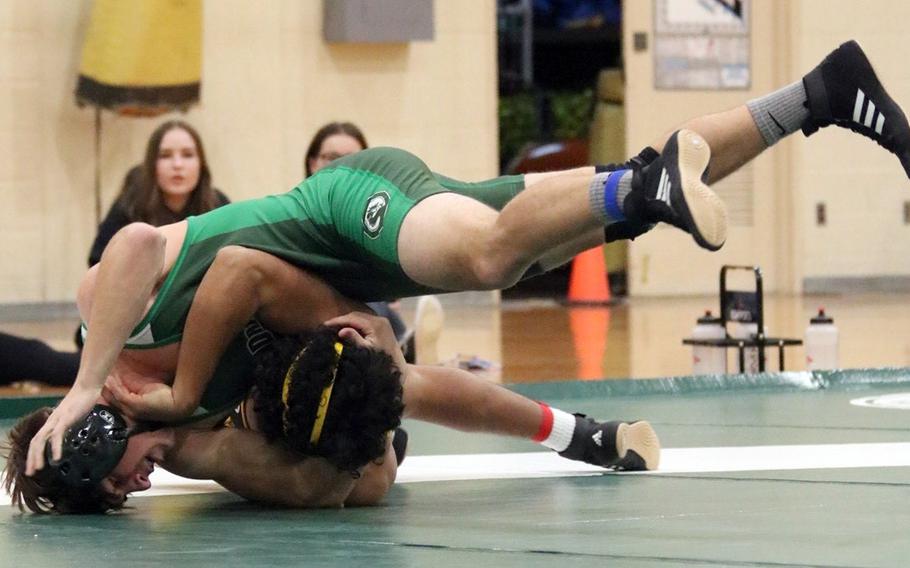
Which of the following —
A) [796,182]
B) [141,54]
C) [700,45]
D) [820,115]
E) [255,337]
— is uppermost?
[700,45]

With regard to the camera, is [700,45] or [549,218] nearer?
[549,218]

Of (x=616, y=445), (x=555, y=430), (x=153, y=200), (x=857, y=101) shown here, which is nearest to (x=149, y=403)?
(x=555, y=430)

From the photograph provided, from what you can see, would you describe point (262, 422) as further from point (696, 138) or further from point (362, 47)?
point (362, 47)

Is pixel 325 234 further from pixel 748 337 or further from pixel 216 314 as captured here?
pixel 748 337

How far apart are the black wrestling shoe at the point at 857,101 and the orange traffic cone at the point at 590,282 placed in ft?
22.2

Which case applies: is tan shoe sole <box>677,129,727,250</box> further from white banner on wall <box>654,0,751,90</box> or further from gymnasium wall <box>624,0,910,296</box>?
white banner on wall <box>654,0,751,90</box>

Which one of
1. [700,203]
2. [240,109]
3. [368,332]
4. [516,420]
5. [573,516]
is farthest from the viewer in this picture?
[240,109]

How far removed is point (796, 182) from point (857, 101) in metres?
7.47

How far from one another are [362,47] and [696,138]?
23.2 ft

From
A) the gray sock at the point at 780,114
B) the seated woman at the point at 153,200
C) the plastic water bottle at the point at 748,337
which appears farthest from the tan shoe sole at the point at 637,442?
the seated woman at the point at 153,200

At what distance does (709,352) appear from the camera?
6023mm

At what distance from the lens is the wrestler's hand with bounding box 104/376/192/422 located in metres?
3.46

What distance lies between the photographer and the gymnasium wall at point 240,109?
9.26 metres

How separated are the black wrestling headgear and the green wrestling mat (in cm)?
9
